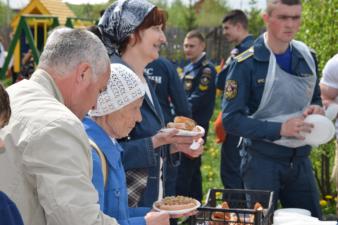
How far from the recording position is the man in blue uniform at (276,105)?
4066 millimetres

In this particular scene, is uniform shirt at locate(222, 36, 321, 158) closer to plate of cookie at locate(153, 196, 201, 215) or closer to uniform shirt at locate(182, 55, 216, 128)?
plate of cookie at locate(153, 196, 201, 215)

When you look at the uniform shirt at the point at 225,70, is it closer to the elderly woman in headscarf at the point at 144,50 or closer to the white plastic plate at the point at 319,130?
the white plastic plate at the point at 319,130

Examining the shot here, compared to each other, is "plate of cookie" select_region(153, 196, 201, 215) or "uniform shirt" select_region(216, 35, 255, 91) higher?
"plate of cookie" select_region(153, 196, 201, 215)

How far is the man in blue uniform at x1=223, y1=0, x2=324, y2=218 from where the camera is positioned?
407 centimetres

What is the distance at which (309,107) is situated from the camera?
13.4 feet

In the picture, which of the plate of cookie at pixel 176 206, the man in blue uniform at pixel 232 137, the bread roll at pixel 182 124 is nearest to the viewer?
the plate of cookie at pixel 176 206

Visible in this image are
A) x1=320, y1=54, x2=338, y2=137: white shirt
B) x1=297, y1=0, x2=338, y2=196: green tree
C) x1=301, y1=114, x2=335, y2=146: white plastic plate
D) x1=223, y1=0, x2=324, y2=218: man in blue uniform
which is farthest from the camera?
x1=297, y1=0, x2=338, y2=196: green tree

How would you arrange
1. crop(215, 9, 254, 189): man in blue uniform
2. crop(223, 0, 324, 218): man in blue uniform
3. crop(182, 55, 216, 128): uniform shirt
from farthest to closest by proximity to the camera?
crop(182, 55, 216, 128): uniform shirt → crop(215, 9, 254, 189): man in blue uniform → crop(223, 0, 324, 218): man in blue uniform

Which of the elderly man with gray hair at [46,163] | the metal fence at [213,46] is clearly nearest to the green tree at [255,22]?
the metal fence at [213,46]

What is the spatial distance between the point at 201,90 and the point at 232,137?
2.40ft

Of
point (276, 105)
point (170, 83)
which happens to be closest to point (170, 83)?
point (170, 83)

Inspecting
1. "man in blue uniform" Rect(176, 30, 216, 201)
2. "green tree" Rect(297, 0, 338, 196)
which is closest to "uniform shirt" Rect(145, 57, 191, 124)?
"green tree" Rect(297, 0, 338, 196)

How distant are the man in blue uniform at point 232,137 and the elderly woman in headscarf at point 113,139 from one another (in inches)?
150

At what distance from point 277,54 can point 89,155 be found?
2366 mm
